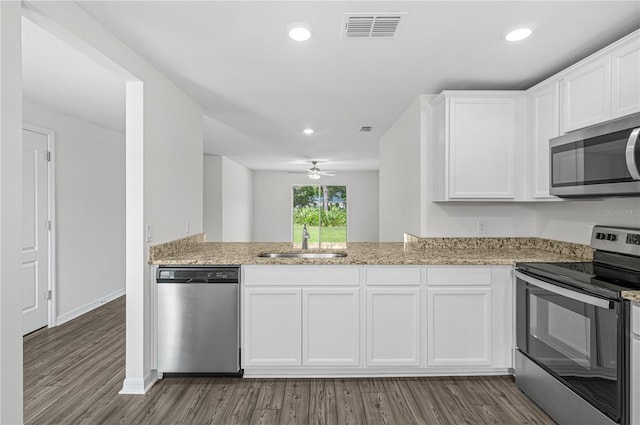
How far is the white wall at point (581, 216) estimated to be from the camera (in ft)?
7.88

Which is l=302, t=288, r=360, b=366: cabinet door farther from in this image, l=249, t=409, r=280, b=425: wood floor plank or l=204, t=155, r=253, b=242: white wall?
l=204, t=155, r=253, b=242: white wall

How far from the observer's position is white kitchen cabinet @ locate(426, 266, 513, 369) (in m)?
2.73

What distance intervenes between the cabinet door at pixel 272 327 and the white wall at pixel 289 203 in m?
7.82

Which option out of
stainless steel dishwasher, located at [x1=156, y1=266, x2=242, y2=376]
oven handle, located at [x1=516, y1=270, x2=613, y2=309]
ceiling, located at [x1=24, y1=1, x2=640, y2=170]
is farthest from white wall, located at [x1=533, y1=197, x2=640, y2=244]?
stainless steel dishwasher, located at [x1=156, y1=266, x2=242, y2=376]

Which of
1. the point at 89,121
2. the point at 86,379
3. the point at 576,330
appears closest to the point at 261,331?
the point at 86,379

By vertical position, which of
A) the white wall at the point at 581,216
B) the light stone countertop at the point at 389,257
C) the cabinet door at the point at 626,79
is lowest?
the light stone countertop at the point at 389,257

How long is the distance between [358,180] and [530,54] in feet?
27.1

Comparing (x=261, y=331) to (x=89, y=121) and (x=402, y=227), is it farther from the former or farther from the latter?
(x=89, y=121)

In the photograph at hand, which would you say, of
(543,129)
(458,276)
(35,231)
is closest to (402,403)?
(458,276)

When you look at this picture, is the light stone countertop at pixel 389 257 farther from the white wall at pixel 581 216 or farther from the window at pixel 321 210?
the window at pixel 321 210

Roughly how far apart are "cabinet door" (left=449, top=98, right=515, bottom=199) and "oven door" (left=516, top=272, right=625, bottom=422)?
783 millimetres

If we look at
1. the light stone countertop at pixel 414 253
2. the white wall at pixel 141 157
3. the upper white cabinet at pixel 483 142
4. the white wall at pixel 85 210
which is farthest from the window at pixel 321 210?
the upper white cabinet at pixel 483 142

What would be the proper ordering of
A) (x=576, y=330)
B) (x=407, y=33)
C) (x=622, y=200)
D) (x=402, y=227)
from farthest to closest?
1. (x=402, y=227)
2. (x=622, y=200)
3. (x=407, y=33)
4. (x=576, y=330)

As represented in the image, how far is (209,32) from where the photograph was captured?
2.21m
